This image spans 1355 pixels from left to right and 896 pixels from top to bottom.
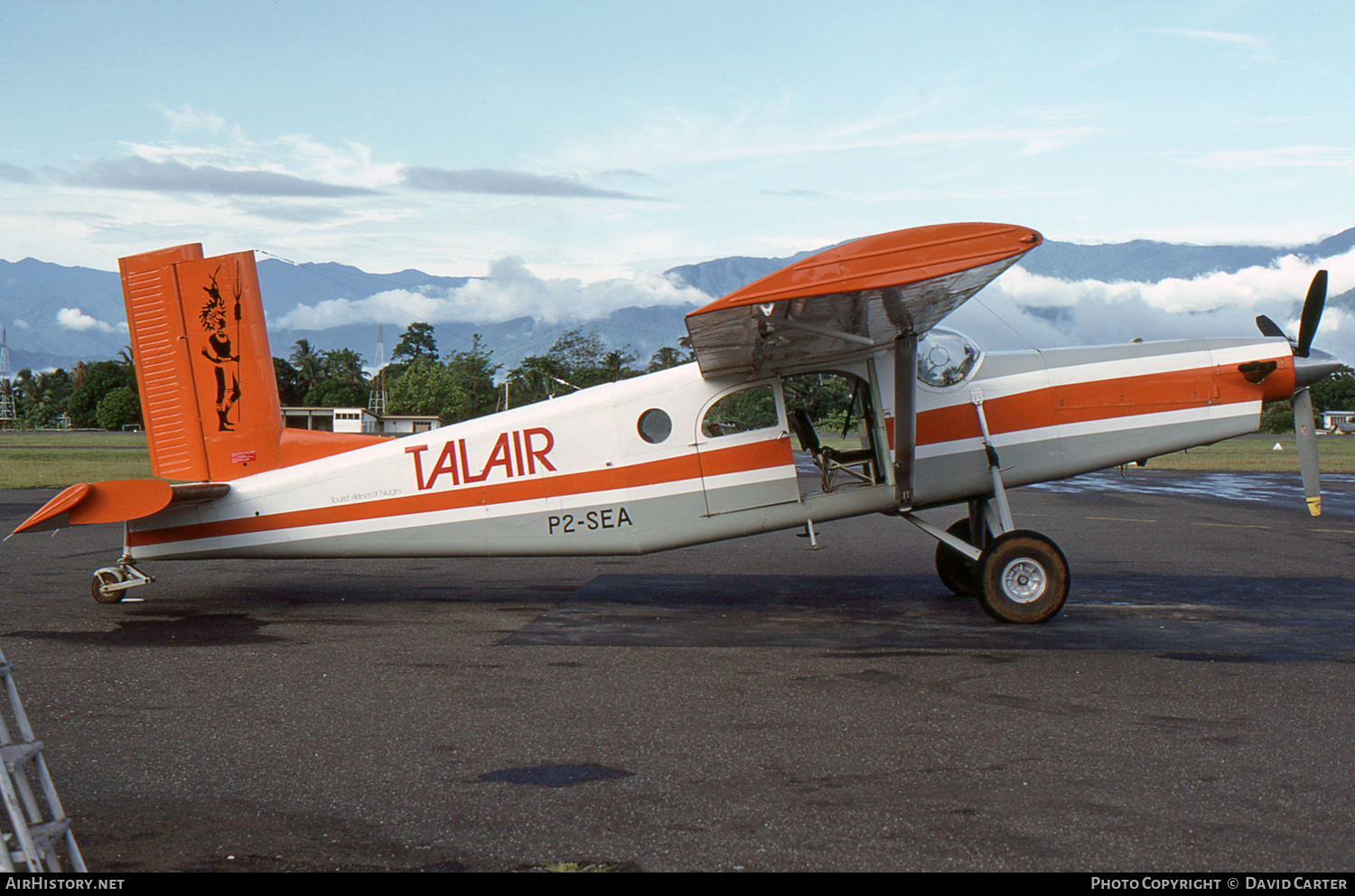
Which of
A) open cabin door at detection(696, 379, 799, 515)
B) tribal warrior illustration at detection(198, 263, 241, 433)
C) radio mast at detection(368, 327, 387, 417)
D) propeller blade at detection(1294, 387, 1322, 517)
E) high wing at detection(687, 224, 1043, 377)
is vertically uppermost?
radio mast at detection(368, 327, 387, 417)

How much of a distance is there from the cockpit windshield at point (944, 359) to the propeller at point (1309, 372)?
8.99 feet

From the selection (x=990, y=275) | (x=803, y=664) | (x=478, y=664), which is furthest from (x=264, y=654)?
(x=990, y=275)

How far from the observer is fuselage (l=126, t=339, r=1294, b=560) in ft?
28.3

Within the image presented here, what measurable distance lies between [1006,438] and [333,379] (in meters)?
130

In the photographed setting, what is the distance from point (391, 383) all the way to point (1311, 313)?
121m

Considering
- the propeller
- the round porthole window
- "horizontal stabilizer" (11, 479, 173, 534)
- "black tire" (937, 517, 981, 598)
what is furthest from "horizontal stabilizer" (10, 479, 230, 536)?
the propeller

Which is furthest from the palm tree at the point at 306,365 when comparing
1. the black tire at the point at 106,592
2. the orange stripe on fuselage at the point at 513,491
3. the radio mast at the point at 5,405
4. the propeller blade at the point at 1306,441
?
the propeller blade at the point at 1306,441

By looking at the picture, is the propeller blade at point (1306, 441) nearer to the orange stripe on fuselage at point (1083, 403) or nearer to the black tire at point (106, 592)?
the orange stripe on fuselage at point (1083, 403)

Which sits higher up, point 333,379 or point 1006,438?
point 333,379

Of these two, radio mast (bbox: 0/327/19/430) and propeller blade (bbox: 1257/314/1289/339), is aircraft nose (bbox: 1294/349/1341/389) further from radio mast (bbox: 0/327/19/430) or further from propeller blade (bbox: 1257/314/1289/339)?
radio mast (bbox: 0/327/19/430)

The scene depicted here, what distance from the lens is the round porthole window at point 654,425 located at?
8.67m

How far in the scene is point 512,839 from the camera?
3.84 m

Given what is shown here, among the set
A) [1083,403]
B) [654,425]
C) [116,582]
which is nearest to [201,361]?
[116,582]

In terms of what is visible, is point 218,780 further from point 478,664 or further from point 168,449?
point 168,449
